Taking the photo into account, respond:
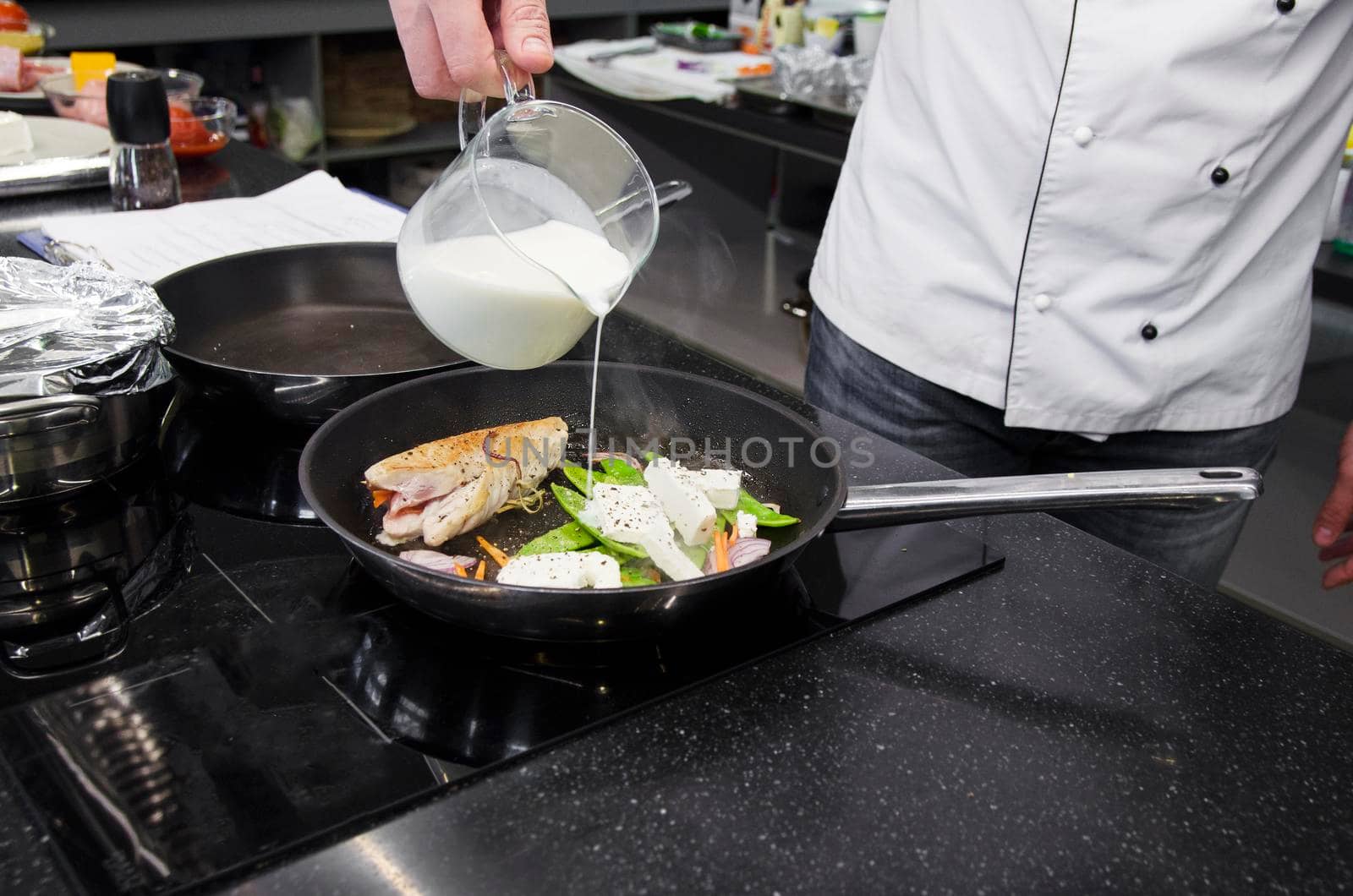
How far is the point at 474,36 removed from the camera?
83cm

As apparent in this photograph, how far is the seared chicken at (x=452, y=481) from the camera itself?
2.51 feet

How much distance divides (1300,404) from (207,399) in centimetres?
200

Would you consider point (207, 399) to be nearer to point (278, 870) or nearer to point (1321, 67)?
point (278, 870)

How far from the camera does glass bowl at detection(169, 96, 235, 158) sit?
1.66 meters

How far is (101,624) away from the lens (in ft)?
2.20

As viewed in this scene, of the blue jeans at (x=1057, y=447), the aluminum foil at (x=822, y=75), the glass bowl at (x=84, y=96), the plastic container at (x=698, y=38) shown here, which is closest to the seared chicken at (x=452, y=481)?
the blue jeans at (x=1057, y=447)

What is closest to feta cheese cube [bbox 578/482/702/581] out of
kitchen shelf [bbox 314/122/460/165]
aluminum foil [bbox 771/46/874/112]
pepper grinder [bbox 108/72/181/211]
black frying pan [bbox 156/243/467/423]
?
black frying pan [bbox 156/243/467/423]

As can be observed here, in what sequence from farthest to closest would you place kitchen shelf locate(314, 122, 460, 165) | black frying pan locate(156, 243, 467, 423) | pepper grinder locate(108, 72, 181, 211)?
kitchen shelf locate(314, 122, 460, 165) < pepper grinder locate(108, 72, 181, 211) < black frying pan locate(156, 243, 467, 423)

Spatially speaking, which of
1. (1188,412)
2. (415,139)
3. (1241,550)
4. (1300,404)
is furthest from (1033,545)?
(415,139)

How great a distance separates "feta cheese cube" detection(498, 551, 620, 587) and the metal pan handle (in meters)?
0.33

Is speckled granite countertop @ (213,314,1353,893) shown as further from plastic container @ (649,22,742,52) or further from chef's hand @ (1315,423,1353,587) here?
plastic container @ (649,22,742,52)

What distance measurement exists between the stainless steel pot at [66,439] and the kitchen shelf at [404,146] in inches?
107

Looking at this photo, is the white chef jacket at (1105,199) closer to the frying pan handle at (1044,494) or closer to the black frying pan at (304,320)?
the frying pan handle at (1044,494)

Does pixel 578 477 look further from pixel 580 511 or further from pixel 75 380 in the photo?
pixel 75 380
